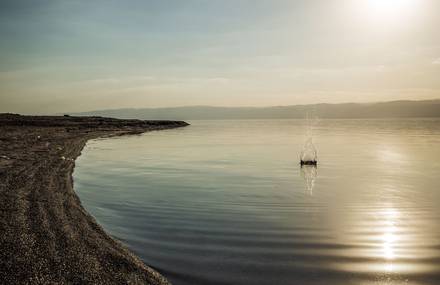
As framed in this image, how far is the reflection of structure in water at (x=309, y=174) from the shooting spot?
2386 cm

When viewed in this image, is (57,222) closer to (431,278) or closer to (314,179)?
(431,278)

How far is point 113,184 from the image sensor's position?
81.0 ft

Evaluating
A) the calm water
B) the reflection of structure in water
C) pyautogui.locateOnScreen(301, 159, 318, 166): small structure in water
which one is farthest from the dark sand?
pyautogui.locateOnScreen(301, 159, 318, 166): small structure in water

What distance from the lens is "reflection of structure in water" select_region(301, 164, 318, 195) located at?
939 inches

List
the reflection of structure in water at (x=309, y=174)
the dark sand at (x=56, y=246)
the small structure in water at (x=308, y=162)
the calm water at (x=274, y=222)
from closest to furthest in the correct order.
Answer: the dark sand at (x=56, y=246)
the calm water at (x=274, y=222)
the reflection of structure in water at (x=309, y=174)
the small structure in water at (x=308, y=162)

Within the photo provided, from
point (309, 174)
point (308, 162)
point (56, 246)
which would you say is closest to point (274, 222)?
point (56, 246)

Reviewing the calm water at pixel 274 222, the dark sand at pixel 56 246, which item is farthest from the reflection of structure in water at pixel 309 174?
the dark sand at pixel 56 246

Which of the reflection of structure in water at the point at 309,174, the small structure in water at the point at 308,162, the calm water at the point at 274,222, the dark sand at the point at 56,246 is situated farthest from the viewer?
the small structure in water at the point at 308,162

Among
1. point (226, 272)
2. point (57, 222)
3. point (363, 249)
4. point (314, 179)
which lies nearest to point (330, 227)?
point (363, 249)

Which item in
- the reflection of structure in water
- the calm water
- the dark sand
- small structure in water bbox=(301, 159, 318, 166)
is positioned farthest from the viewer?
small structure in water bbox=(301, 159, 318, 166)

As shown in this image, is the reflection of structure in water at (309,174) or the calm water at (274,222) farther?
the reflection of structure in water at (309,174)

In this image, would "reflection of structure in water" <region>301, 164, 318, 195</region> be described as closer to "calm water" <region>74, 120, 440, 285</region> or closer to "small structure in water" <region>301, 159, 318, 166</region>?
"calm water" <region>74, 120, 440, 285</region>

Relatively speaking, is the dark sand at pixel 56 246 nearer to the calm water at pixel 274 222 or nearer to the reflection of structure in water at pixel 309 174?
the calm water at pixel 274 222

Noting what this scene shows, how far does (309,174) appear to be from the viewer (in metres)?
29.3
